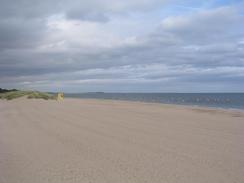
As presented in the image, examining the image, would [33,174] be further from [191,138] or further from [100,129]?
[100,129]

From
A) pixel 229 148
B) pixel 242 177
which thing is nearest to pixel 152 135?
pixel 229 148

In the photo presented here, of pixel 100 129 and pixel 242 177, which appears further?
pixel 100 129

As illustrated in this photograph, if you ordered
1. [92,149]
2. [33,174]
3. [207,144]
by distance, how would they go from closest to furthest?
[33,174] < [92,149] < [207,144]

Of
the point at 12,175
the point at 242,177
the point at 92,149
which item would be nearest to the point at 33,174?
the point at 12,175

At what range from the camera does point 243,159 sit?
26.9 feet

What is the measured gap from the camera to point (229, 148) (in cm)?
959

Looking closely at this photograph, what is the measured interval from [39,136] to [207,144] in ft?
18.6

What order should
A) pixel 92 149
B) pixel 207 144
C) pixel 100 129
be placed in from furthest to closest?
pixel 100 129 < pixel 207 144 < pixel 92 149

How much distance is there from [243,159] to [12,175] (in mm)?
5180

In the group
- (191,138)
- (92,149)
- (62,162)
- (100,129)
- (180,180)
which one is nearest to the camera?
(180,180)

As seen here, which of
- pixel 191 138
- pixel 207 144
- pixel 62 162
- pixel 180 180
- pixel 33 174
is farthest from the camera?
pixel 191 138

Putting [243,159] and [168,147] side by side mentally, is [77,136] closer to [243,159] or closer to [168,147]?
[168,147]

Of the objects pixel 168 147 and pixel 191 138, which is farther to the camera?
pixel 191 138

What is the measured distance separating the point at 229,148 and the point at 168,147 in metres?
1.67
